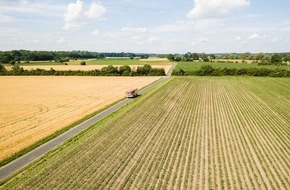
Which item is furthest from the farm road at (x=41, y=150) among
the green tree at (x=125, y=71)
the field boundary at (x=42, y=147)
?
the green tree at (x=125, y=71)

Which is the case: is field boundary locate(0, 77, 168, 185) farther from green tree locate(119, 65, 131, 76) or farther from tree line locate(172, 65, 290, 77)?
green tree locate(119, 65, 131, 76)

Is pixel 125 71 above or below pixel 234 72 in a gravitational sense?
below

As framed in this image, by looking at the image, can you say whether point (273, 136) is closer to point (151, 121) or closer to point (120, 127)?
point (151, 121)

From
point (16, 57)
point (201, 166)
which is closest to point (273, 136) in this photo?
point (201, 166)

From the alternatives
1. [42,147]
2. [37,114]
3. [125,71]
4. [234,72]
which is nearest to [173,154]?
[42,147]

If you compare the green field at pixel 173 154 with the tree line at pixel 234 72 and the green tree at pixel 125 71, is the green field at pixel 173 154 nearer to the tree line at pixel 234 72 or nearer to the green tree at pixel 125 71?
the tree line at pixel 234 72

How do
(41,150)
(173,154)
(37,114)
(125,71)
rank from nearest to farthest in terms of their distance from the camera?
(173,154)
(41,150)
(37,114)
(125,71)

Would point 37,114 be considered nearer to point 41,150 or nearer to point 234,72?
point 41,150

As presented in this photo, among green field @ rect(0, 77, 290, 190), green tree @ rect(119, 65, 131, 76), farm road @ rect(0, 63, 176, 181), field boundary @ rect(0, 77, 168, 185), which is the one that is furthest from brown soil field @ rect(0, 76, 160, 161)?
green tree @ rect(119, 65, 131, 76)

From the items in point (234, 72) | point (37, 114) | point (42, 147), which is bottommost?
point (37, 114)
